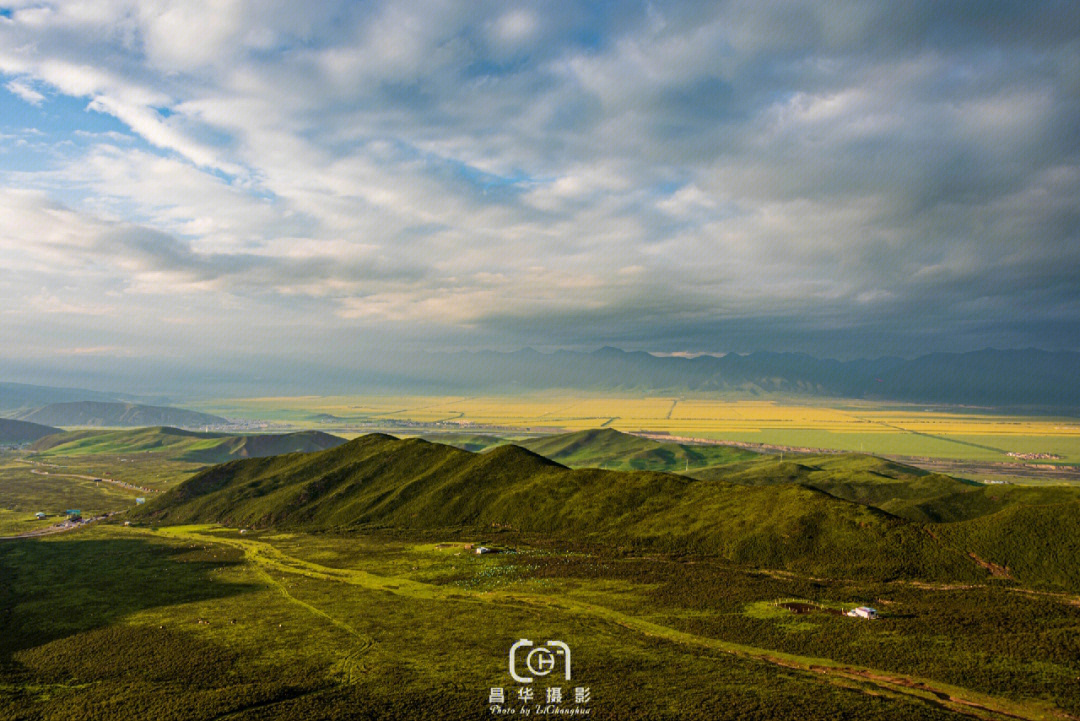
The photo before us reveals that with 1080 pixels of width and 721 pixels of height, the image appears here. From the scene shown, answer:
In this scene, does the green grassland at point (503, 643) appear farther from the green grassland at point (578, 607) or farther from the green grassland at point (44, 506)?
the green grassland at point (44, 506)

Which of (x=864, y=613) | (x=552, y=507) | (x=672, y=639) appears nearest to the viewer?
(x=672, y=639)

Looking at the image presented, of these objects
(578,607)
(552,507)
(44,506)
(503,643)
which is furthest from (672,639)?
(44,506)

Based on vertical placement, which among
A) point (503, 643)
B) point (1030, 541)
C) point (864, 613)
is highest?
point (1030, 541)

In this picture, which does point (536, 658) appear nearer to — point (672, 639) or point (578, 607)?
point (672, 639)

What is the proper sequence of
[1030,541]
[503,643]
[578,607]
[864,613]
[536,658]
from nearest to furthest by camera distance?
[536,658] < [503,643] < [864,613] < [578,607] < [1030,541]

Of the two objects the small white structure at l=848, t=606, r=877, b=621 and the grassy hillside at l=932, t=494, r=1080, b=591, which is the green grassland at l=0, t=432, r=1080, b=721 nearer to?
the grassy hillside at l=932, t=494, r=1080, b=591
